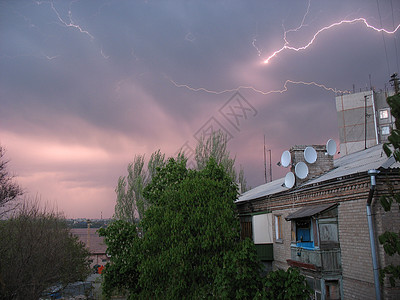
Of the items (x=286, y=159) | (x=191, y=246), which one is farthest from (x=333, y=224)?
(x=191, y=246)

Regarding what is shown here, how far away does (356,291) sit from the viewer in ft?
38.0

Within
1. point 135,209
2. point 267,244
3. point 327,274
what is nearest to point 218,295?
point 327,274

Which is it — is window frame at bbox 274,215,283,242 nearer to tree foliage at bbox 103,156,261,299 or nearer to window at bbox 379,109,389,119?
tree foliage at bbox 103,156,261,299

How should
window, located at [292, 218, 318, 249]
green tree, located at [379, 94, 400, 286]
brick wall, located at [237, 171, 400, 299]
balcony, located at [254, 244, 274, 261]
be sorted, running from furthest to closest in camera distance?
1. balcony, located at [254, 244, 274, 261]
2. window, located at [292, 218, 318, 249]
3. brick wall, located at [237, 171, 400, 299]
4. green tree, located at [379, 94, 400, 286]

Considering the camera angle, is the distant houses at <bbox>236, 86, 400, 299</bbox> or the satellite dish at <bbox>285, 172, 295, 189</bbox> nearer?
the distant houses at <bbox>236, 86, 400, 299</bbox>

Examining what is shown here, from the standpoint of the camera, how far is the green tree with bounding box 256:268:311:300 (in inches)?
407

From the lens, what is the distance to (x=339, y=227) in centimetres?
1263

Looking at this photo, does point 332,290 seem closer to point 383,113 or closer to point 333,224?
point 333,224

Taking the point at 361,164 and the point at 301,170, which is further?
the point at 301,170

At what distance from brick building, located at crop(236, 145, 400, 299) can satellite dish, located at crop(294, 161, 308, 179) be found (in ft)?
1.39

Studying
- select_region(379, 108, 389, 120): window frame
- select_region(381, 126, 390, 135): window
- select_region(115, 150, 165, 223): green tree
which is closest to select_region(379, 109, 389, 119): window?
select_region(379, 108, 389, 120): window frame

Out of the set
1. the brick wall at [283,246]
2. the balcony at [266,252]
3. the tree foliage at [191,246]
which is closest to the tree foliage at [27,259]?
the tree foliage at [191,246]

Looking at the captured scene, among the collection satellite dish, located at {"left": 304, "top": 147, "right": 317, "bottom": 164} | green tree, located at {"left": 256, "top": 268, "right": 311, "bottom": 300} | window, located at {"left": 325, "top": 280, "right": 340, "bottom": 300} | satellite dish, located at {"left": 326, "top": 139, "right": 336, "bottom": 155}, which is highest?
satellite dish, located at {"left": 326, "top": 139, "right": 336, "bottom": 155}

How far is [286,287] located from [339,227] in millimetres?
3690
